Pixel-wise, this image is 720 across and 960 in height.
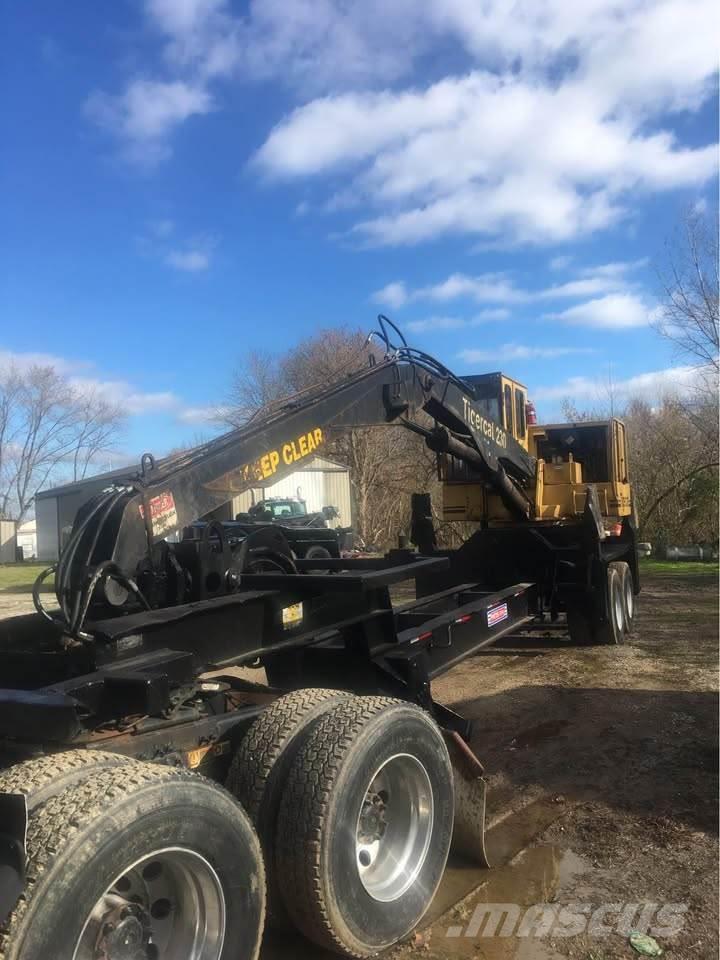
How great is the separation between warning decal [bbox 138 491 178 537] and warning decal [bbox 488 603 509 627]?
2987 mm

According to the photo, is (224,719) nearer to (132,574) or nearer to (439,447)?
(132,574)

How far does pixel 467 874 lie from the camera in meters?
4.20

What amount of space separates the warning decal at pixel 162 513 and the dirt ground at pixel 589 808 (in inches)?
74.7

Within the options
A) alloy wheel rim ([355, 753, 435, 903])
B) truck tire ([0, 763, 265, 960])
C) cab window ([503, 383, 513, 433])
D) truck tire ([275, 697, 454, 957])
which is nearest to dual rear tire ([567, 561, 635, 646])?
cab window ([503, 383, 513, 433])

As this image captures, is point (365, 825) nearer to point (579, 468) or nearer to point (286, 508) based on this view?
point (579, 468)

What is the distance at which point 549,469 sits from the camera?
10.5m

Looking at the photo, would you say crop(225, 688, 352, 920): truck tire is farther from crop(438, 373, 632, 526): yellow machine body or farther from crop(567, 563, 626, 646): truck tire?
crop(567, 563, 626, 646): truck tire

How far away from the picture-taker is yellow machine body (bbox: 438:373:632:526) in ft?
32.5

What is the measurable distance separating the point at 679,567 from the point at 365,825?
18.6 metres

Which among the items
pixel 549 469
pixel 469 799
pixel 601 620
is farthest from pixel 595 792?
pixel 549 469

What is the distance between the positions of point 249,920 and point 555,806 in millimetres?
2755

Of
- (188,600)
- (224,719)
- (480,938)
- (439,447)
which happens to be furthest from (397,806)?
(439,447)

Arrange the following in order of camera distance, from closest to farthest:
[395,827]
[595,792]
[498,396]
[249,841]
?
[249,841], [395,827], [595,792], [498,396]

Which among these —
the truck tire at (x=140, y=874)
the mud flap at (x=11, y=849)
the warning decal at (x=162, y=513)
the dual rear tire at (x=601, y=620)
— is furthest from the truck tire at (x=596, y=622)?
the mud flap at (x=11, y=849)
